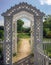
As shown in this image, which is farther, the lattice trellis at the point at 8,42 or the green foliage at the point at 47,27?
the green foliage at the point at 47,27

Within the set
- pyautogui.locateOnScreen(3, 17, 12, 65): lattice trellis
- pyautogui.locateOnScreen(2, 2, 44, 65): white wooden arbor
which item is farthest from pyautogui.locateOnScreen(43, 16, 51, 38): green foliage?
pyautogui.locateOnScreen(3, 17, 12, 65): lattice trellis

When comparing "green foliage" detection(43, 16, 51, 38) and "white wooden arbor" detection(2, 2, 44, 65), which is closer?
"white wooden arbor" detection(2, 2, 44, 65)

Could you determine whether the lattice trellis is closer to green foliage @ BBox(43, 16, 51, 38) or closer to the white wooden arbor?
the white wooden arbor

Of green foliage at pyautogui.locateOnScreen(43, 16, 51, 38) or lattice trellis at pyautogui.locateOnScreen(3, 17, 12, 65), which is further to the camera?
green foliage at pyautogui.locateOnScreen(43, 16, 51, 38)

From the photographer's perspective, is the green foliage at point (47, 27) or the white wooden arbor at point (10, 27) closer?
the white wooden arbor at point (10, 27)

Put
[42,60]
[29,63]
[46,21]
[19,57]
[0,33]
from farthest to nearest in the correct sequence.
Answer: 1. [46,21]
2. [0,33]
3. [19,57]
4. [29,63]
5. [42,60]

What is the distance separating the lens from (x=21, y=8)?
10789mm

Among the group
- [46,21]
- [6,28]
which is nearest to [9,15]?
[6,28]

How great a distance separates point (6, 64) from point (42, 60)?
1.76 m

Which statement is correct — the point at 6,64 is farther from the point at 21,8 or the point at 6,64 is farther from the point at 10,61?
the point at 21,8

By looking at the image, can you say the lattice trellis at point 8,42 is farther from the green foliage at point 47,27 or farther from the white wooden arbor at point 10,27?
the green foliage at point 47,27

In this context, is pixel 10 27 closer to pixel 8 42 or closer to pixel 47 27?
pixel 8 42


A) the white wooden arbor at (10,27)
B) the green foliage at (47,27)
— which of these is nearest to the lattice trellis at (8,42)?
the white wooden arbor at (10,27)

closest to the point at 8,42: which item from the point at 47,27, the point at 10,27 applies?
the point at 10,27
